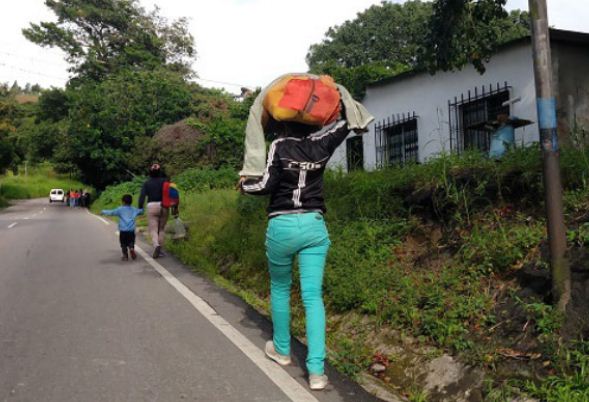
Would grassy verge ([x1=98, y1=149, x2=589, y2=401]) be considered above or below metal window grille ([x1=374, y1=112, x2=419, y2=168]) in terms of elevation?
below

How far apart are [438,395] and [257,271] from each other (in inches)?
177

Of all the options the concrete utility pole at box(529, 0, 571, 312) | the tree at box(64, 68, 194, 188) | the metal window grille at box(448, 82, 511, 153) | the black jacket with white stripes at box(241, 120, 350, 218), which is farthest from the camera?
the tree at box(64, 68, 194, 188)

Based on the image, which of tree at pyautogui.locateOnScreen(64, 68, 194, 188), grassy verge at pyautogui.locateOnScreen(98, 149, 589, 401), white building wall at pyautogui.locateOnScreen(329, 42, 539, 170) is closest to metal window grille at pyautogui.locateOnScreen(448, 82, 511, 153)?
white building wall at pyautogui.locateOnScreen(329, 42, 539, 170)

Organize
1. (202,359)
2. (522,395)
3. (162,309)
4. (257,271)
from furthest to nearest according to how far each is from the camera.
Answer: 1. (257,271)
2. (162,309)
3. (202,359)
4. (522,395)

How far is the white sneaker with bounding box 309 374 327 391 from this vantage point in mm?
3744

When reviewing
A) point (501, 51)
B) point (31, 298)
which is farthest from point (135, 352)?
point (501, 51)

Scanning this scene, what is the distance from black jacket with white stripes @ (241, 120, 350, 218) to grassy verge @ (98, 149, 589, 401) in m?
1.34

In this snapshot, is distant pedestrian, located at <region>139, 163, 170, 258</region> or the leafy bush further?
the leafy bush

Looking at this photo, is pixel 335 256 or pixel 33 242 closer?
pixel 335 256

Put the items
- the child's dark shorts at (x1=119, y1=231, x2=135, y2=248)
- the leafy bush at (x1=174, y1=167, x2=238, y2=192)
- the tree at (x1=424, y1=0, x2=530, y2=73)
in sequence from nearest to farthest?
the tree at (x1=424, y1=0, x2=530, y2=73), the child's dark shorts at (x1=119, y1=231, x2=135, y2=248), the leafy bush at (x1=174, y1=167, x2=238, y2=192)

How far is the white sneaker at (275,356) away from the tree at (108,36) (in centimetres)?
4617

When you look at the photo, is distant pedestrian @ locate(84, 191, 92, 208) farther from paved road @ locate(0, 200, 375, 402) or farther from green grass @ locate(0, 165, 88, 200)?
paved road @ locate(0, 200, 375, 402)

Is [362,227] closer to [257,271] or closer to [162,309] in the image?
[257,271]

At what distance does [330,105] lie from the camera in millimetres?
3840
